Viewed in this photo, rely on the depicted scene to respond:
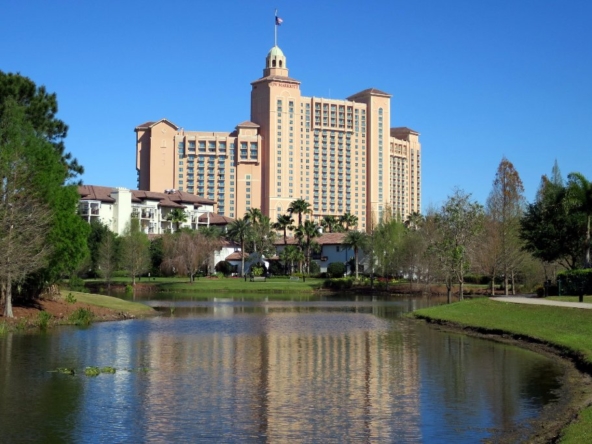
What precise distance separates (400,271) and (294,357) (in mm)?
92247

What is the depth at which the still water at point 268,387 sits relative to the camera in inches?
898

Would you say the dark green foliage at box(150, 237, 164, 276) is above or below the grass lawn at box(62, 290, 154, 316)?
above

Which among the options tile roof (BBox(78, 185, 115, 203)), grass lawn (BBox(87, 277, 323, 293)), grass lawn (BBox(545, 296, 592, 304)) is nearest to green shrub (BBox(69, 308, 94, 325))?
grass lawn (BBox(545, 296, 592, 304))

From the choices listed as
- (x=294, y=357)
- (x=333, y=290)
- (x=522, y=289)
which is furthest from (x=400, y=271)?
(x=294, y=357)

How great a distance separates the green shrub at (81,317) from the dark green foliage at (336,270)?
97769mm

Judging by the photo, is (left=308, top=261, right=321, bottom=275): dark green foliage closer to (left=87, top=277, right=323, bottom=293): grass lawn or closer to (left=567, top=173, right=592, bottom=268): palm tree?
(left=87, top=277, right=323, bottom=293): grass lawn

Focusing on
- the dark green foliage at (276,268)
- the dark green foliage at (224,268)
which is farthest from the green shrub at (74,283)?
the dark green foliage at (224,268)

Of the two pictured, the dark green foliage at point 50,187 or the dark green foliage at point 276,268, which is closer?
the dark green foliage at point 50,187

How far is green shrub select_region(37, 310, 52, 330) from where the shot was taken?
172 ft

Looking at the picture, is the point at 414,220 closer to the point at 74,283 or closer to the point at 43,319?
the point at 74,283

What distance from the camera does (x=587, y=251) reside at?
7062cm

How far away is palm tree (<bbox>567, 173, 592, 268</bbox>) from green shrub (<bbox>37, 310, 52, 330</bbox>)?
1690 inches

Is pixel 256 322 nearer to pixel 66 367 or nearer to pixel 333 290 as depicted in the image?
pixel 66 367

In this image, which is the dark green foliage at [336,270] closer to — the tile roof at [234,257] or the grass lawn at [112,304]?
the tile roof at [234,257]
